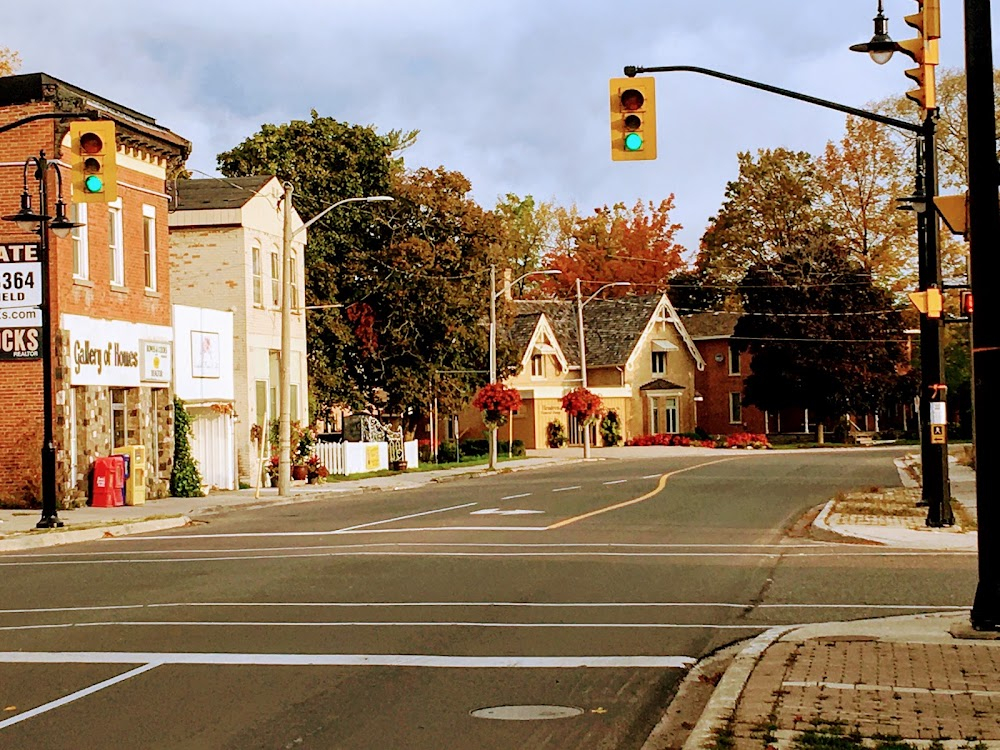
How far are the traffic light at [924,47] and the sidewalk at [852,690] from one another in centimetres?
698

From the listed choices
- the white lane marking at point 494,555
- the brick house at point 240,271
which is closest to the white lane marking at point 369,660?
the white lane marking at point 494,555

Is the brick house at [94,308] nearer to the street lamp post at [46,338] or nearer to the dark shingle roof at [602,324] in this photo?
the street lamp post at [46,338]

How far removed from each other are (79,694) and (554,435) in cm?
7221

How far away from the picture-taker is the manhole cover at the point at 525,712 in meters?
8.99

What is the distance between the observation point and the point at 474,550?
20.4 m

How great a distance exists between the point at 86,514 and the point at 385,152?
36355 mm

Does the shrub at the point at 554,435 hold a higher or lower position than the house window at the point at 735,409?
lower

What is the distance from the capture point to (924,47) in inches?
677

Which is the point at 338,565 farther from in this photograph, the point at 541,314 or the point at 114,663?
the point at 541,314

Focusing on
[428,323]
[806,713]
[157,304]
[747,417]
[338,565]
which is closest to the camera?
[806,713]

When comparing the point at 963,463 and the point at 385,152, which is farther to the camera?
the point at 385,152

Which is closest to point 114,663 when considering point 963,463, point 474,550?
point 474,550

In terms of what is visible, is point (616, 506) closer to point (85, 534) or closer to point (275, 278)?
point (85, 534)

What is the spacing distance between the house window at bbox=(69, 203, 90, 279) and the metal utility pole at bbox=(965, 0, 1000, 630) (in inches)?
977
